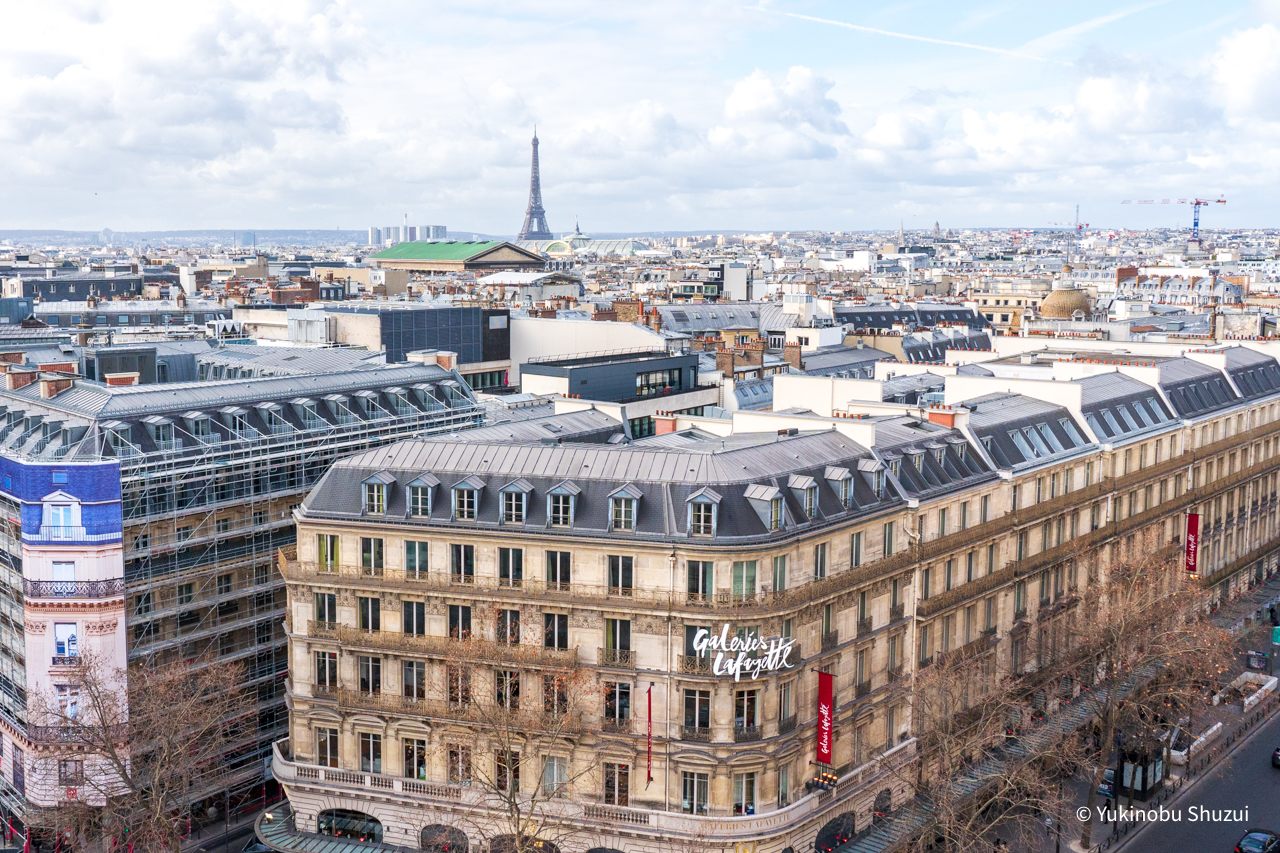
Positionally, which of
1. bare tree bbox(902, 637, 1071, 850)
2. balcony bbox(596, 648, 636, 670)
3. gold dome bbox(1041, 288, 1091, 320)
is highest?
gold dome bbox(1041, 288, 1091, 320)

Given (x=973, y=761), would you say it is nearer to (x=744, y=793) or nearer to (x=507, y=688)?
(x=744, y=793)

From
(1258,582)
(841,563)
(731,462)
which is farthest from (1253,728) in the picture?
(731,462)

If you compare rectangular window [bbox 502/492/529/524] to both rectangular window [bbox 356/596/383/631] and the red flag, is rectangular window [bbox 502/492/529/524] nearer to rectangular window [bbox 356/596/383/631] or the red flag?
rectangular window [bbox 356/596/383/631]

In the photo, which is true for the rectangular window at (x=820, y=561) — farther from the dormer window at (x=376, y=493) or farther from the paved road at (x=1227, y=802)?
the paved road at (x=1227, y=802)

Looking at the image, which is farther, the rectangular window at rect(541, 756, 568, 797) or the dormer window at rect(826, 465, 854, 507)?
the dormer window at rect(826, 465, 854, 507)

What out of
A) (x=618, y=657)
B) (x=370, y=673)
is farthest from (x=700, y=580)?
(x=370, y=673)

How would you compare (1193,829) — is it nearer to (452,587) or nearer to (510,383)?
(452,587)

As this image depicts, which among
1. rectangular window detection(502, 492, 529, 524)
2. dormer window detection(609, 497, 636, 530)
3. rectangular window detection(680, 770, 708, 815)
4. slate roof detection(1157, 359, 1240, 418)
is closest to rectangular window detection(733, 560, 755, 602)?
dormer window detection(609, 497, 636, 530)
